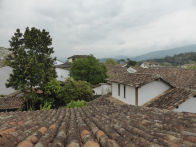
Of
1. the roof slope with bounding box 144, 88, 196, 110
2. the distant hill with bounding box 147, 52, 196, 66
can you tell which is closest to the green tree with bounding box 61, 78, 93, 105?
the roof slope with bounding box 144, 88, 196, 110

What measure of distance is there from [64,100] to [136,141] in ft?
64.5

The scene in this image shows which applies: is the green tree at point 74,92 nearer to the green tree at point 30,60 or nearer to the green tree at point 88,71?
the green tree at point 30,60

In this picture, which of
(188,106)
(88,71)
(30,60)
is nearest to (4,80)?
(30,60)

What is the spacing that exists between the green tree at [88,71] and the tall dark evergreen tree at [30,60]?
9.02 meters

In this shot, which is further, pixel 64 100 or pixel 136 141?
pixel 64 100

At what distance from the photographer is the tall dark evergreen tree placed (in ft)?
56.7

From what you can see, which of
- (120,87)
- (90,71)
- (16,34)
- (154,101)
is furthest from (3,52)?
(154,101)

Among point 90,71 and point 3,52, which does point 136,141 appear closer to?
point 90,71

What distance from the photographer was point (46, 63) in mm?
20109

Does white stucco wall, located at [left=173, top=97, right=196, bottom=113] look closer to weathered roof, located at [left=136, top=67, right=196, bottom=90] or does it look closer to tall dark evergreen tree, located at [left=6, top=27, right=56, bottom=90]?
weathered roof, located at [left=136, top=67, right=196, bottom=90]

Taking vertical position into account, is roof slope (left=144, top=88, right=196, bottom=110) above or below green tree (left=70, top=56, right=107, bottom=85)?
below

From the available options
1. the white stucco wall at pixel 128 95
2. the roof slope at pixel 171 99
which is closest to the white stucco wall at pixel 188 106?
the roof slope at pixel 171 99

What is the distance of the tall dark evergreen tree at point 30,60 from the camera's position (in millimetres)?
17281

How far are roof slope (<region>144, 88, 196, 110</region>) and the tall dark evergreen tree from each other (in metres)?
14.2
